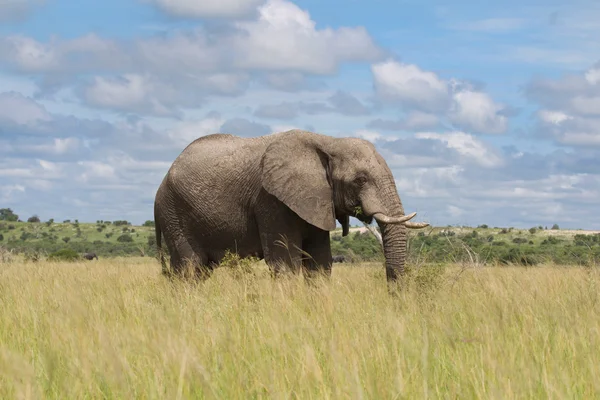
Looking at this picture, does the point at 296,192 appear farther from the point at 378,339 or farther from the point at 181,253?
the point at 378,339

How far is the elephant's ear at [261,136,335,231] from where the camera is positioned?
10414 mm

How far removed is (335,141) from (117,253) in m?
50.3

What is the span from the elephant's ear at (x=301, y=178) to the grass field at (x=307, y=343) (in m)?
1.06

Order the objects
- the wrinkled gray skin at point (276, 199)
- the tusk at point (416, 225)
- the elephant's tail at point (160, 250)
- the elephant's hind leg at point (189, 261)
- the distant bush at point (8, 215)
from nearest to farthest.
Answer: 1. the tusk at point (416, 225)
2. the wrinkled gray skin at point (276, 199)
3. the elephant's hind leg at point (189, 261)
4. the elephant's tail at point (160, 250)
5. the distant bush at point (8, 215)

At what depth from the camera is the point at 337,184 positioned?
414 inches

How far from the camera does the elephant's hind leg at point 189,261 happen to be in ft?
38.4

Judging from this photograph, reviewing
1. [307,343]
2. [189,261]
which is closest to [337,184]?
[189,261]

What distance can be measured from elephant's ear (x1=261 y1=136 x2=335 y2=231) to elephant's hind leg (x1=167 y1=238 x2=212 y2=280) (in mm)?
1836

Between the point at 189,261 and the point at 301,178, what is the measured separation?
2361 mm

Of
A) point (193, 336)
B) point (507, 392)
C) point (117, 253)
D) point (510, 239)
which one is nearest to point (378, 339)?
point (193, 336)

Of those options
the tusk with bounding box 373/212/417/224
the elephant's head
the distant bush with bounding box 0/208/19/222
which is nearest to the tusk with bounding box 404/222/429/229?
the elephant's head

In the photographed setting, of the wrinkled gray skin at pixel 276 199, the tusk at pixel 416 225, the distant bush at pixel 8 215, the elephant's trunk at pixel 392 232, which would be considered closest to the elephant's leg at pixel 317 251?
the wrinkled gray skin at pixel 276 199

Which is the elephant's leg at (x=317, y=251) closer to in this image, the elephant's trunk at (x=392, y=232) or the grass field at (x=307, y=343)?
the grass field at (x=307, y=343)

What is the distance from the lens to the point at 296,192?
10.5 metres
